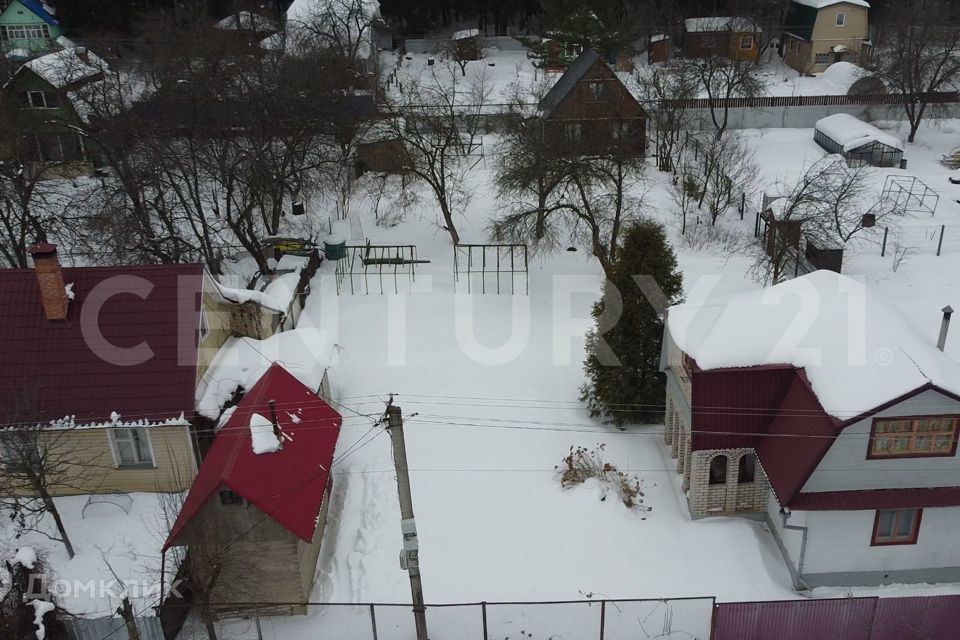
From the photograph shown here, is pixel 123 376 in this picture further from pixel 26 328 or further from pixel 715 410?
pixel 715 410

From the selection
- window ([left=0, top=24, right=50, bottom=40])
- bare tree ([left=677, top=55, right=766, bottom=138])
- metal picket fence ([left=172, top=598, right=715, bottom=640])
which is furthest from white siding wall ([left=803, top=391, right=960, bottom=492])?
window ([left=0, top=24, right=50, bottom=40])

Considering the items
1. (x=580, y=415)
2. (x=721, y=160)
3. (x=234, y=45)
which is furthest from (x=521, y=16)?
(x=580, y=415)

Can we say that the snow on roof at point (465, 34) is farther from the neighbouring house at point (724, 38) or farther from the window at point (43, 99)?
the window at point (43, 99)

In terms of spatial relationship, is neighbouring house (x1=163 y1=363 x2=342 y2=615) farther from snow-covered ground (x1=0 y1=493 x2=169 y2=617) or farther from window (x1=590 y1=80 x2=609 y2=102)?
window (x1=590 y1=80 x2=609 y2=102)

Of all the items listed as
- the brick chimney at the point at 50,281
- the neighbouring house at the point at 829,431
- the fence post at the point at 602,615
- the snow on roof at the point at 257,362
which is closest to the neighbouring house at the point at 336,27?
the snow on roof at the point at 257,362

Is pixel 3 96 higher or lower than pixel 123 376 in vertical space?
higher

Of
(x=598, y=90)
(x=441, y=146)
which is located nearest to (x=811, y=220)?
(x=598, y=90)
